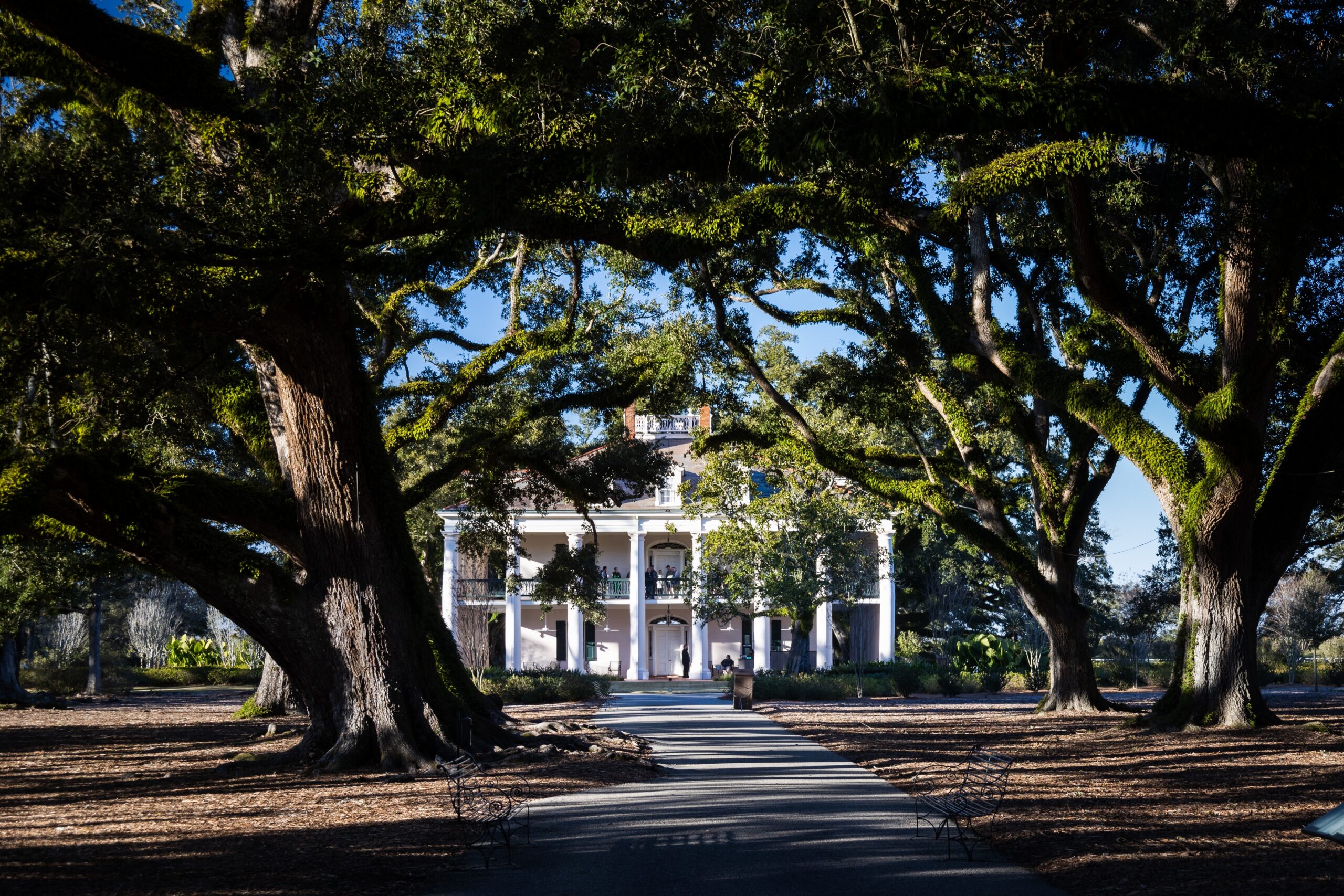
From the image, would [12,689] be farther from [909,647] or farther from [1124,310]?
[909,647]

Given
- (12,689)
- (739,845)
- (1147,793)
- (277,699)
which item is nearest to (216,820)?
(739,845)

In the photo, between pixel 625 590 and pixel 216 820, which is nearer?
pixel 216 820

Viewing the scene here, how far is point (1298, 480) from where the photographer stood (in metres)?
15.8

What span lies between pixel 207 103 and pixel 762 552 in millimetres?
22694

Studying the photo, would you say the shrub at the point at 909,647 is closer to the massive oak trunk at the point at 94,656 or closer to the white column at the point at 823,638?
the white column at the point at 823,638

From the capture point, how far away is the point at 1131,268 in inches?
731

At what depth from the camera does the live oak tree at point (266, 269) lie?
8766 millimetres

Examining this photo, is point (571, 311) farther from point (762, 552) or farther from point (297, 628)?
point (762, 552)

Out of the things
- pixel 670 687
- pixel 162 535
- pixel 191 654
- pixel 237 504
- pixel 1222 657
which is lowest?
pixel 670 687

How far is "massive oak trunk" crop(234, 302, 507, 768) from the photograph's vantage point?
11789 mm

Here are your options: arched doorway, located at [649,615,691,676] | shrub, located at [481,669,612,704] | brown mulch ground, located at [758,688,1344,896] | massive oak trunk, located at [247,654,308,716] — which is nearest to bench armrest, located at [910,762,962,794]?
brown mulch ground, located at [758,688,1344,896]

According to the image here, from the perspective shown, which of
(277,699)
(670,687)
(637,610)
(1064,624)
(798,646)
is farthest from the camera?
(637,610)

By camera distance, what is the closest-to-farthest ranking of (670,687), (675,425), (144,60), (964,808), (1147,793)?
(964,808)
(144,60)
(1147,793)
(670,687)
(675,425)

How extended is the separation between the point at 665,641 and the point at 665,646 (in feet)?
0.65
